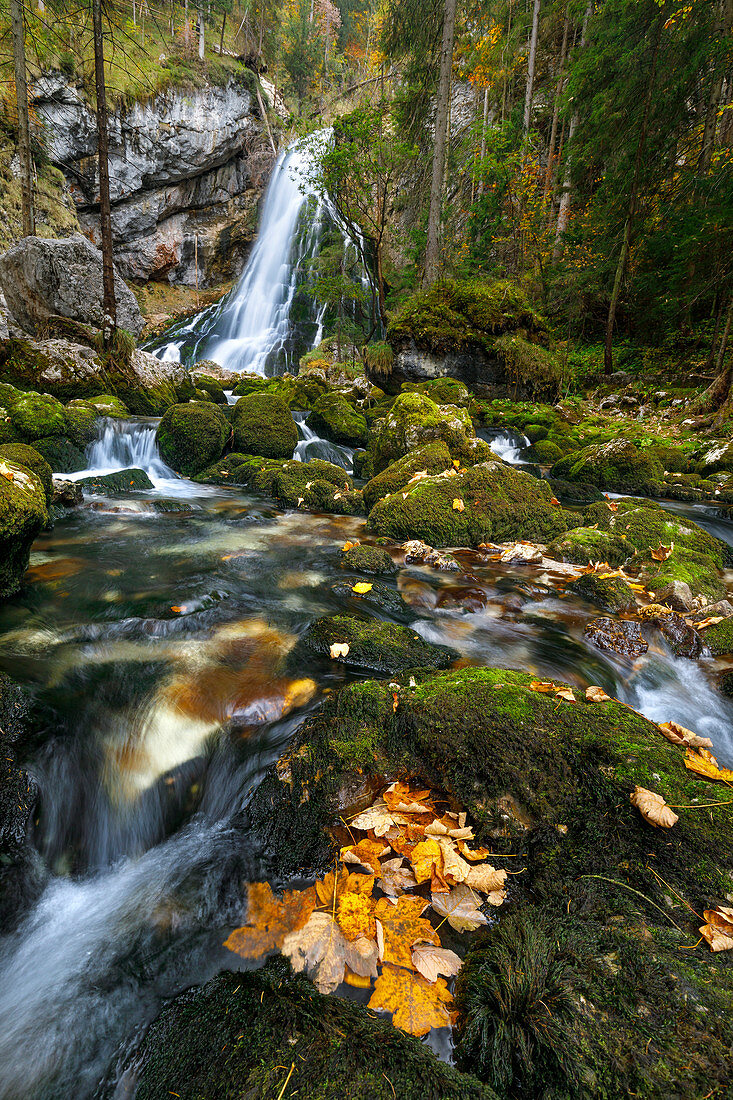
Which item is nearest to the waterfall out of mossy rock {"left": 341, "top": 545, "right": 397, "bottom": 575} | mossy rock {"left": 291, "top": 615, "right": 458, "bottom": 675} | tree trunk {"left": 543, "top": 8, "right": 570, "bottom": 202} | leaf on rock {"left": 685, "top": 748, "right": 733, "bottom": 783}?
tree trunk {"left": 543, "top": 8, "right": 570, "bottom": 202}

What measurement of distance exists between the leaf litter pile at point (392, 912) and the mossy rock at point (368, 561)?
3.07 metres

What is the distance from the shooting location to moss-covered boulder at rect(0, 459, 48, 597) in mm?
3236

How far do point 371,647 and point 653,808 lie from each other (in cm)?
188

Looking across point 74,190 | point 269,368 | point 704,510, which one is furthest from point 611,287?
point 74,190

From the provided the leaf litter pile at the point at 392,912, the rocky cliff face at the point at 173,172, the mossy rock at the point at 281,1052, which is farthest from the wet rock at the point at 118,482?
the rocky cliff face at the point at 173,172

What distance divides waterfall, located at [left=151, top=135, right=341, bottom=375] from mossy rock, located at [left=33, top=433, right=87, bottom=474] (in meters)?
15.3

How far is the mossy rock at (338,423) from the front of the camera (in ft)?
37.9

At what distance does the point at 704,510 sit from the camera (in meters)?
7.96

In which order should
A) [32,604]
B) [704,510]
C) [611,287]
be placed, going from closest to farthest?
[32,604]
[704,510]
[611,287]

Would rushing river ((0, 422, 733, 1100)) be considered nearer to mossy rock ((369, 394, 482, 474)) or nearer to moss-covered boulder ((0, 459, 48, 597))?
moss-covered boulder ((0, 459, 48, 597))

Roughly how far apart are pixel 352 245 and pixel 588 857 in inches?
1081

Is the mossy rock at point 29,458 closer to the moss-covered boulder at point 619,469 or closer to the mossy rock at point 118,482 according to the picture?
the mossy rock at point 118,482

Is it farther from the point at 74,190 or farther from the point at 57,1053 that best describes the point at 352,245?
the point at 57,1053

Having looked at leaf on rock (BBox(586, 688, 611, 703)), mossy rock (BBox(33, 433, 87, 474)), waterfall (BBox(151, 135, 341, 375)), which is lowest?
leaf on rock (BBox(586, 688, 611, 703))
